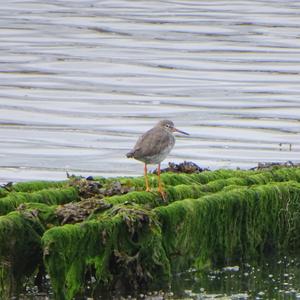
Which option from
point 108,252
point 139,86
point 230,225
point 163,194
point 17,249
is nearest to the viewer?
point 17,249

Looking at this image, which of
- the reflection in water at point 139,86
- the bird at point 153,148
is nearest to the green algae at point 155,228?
the bird at point 153,148

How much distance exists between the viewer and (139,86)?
2133cm

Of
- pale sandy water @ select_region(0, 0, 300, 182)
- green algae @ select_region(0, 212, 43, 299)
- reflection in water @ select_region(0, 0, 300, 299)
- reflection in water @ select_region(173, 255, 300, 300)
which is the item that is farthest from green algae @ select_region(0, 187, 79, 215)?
pale sandy water @ select_region(0, 0, 300, 182)

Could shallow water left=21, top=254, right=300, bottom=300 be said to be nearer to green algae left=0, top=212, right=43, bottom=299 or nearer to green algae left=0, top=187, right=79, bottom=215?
green algae left=0, top=212, right=43, bottom=299

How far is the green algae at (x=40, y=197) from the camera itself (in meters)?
9.45

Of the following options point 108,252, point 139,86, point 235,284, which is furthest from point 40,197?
point 139,86

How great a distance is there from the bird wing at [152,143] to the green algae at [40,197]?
0.66m

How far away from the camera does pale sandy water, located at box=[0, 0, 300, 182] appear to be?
52.4 feet

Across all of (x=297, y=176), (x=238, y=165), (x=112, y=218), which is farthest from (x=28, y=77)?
(x=112, y=218)

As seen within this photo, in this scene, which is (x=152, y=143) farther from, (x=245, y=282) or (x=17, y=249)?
(x=17, y=249)

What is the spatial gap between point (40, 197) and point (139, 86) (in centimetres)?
1163

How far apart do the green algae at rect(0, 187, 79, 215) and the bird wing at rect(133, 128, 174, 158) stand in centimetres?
66

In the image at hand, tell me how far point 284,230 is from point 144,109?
838cm

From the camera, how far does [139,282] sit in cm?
921
